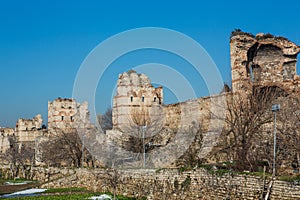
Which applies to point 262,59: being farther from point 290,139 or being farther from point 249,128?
point 290,139

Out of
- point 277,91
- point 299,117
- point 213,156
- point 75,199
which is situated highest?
point 277,91

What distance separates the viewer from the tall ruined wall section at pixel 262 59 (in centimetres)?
2452

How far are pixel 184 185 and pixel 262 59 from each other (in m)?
12.7

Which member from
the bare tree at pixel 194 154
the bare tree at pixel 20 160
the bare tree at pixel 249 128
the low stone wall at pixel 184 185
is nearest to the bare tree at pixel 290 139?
the bare tree at pixel 249 128

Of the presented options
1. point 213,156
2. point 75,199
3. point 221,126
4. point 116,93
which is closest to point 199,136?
point 221,126

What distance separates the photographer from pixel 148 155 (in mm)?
28234

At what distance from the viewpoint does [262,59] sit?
84.0ft

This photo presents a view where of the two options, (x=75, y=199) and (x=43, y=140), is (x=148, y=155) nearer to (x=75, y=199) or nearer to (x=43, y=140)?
(x=75, y=199)

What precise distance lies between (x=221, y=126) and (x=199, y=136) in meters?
2.56

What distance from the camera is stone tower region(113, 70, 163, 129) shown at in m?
44.5

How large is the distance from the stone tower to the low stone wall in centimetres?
1941

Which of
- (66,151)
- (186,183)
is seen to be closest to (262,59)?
(186,183)

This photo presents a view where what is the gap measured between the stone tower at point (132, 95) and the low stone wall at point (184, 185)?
19408mm

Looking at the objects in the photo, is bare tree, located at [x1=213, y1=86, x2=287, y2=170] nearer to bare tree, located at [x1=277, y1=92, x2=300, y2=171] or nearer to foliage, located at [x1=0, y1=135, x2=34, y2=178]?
bare tree, located at [x1=277, y1=92, x2=300, y2=171]
